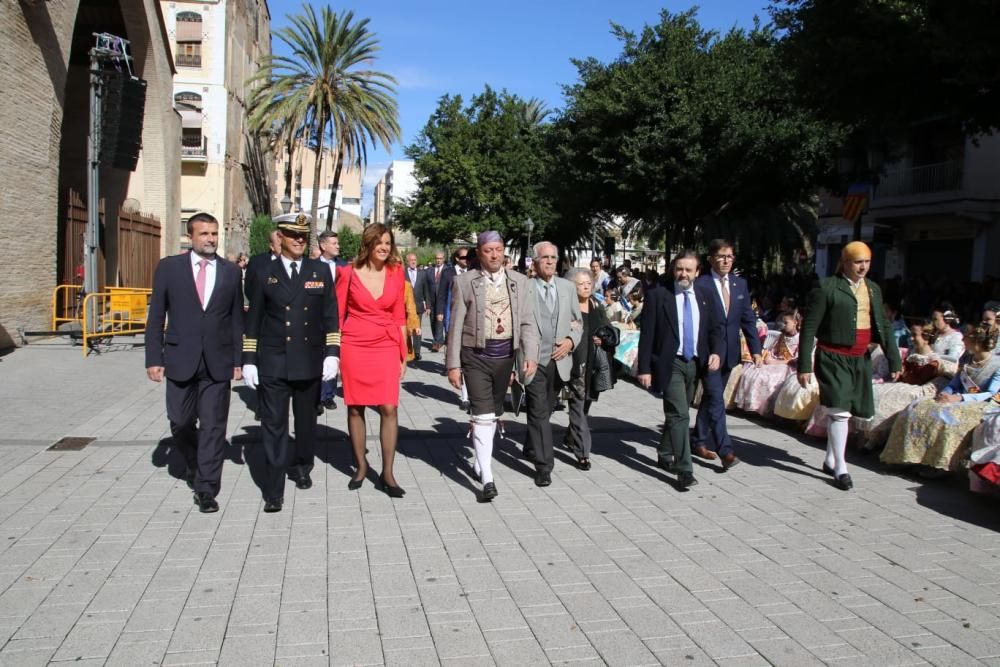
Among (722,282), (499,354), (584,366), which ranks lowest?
(584,366)

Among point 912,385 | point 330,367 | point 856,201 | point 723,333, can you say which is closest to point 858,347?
point 723,333

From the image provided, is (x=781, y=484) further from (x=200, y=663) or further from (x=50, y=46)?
(x=50, y=46)

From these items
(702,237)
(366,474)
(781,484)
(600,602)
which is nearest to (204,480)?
(366,474)

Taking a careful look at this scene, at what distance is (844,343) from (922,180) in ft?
78.1

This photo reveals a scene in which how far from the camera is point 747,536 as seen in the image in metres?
5.14

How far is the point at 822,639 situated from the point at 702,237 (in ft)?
85.2

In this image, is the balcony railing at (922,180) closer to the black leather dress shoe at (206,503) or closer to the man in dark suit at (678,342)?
the man in dark suit at (678,342)

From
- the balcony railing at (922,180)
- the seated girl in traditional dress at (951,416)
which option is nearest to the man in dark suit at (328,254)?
the seated girl in traditional dress at (951,416)

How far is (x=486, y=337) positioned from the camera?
595 centimetres

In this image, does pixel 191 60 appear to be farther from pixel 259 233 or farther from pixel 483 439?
pixel 483 439

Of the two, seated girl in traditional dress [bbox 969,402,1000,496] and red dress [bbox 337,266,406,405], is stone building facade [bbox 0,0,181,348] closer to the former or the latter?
red dress [bbox 337,266,406,405]

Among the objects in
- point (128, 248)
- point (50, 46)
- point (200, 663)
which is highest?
point (50, 46)

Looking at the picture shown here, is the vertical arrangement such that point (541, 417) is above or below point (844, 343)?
below

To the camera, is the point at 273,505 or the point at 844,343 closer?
the point at 273,505
